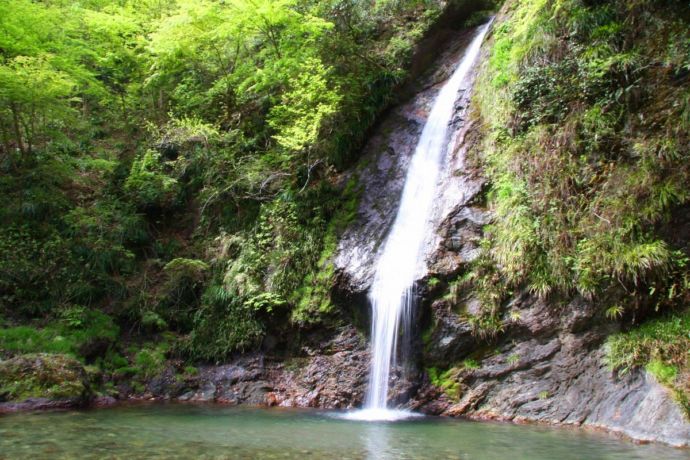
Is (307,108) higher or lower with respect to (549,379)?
higher

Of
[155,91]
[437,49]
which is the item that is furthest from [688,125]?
[155,91]

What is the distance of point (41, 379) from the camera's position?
9664 mm

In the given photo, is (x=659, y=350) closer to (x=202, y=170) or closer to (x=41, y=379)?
(x=41, y=379)

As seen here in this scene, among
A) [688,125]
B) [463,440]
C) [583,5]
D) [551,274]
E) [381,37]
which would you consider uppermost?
[381,37]

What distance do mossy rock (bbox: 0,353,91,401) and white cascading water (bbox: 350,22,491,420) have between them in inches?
200

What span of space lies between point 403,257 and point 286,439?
4.74m

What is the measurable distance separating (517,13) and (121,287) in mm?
11748

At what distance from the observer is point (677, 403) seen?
22.8ft

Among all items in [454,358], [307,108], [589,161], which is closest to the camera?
[589,161]

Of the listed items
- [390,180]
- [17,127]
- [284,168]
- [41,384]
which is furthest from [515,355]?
[17,127]

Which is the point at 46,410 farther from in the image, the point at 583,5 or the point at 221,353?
the point at 583,5

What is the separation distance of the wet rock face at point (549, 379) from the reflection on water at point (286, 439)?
1.88 feet

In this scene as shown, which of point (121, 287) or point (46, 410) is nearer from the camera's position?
point (46, 410)

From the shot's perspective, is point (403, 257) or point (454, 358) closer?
point (454, 358)
